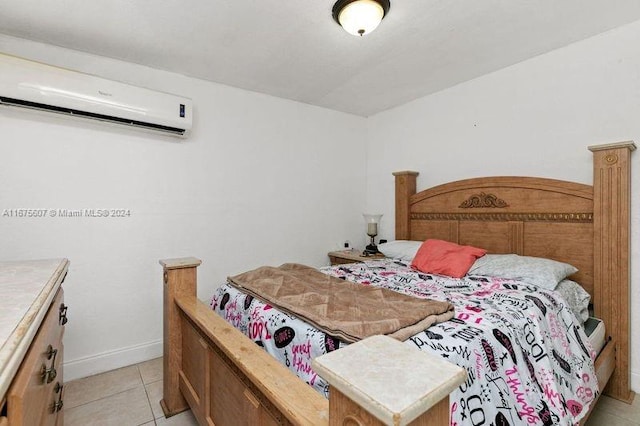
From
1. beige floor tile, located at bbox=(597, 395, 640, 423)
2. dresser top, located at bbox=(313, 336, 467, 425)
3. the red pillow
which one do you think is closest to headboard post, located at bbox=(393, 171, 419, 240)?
the red pillow

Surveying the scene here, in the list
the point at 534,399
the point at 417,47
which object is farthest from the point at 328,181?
the point at 534,399

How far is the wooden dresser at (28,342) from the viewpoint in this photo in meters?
0.59

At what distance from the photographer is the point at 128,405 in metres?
1.93

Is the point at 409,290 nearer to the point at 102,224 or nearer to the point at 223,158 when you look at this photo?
the point at 223,158

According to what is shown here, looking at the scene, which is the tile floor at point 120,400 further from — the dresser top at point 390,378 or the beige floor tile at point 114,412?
the dresser top at point 390,378

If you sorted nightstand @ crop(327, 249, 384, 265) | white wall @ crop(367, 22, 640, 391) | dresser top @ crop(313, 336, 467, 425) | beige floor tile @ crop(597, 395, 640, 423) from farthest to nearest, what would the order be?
1. nightstand @ crop(327, 249, 384, 265)
2. white wall @ crop(367, 22, 640, 391)
3. beige floor tile @ crop(597, 395, 640, 423)
4. dresser top @ crop(313, 336, 467, 425)

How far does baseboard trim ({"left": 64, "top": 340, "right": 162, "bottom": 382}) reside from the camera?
2236 millimetres

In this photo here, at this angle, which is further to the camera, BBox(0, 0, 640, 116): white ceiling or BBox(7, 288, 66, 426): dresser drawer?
BBox(0, 0, 640, 116): white ceiling

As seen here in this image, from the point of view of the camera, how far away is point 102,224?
2348 mm

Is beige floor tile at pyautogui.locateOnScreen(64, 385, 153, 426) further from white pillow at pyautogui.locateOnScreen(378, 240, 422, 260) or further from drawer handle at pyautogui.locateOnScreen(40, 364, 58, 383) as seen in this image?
white pillow at pyautogui.locateOnScreen(378, 240, 422, 260)

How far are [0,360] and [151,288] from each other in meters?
2.18

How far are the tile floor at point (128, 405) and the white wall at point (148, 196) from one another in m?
0.19

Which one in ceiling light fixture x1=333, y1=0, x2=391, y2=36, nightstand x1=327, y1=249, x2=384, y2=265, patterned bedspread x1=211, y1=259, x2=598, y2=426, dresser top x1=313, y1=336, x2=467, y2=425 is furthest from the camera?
nightstand x1=327, y1=249, x2=384, y2=265

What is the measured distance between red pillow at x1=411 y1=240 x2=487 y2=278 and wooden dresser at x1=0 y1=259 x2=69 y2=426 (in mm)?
2148
